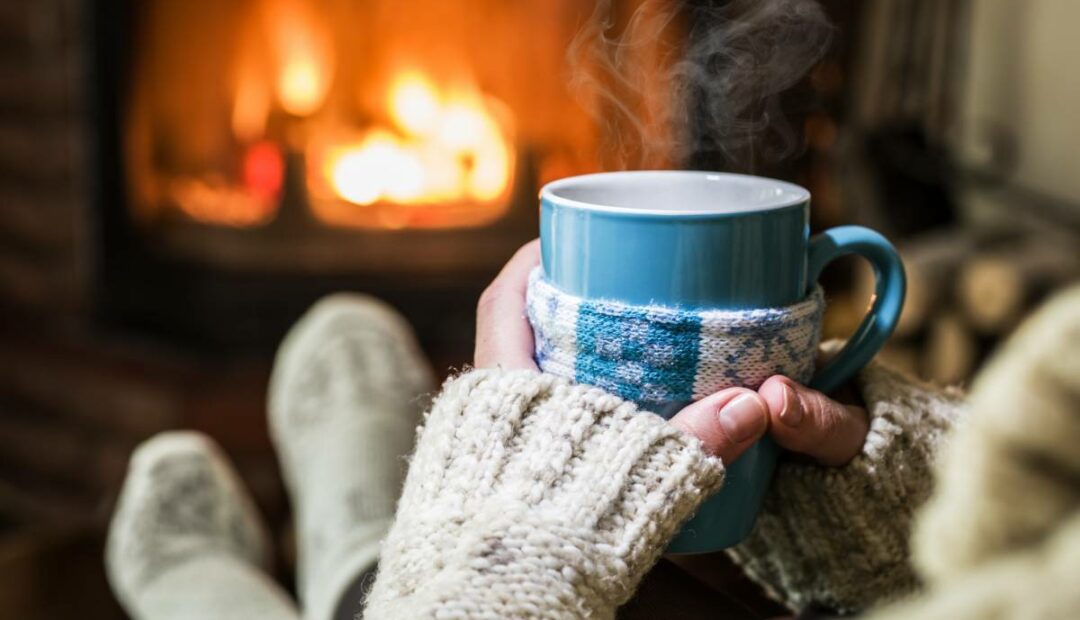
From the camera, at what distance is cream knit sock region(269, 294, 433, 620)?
0.87 m

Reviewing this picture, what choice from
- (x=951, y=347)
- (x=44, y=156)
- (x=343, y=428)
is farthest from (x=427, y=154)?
(x=951, y=347)

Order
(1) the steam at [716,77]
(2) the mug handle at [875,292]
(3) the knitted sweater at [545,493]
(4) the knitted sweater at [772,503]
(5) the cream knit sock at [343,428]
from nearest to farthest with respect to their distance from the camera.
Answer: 1. (4) the knitted sweater at [772,503]
2. (3) the knitted sweater at [545,493]
3. (2) the mug handle at [875,292]
4. (1) the steam at [716,77]
5. (5) the cream knit sock at [343,428]

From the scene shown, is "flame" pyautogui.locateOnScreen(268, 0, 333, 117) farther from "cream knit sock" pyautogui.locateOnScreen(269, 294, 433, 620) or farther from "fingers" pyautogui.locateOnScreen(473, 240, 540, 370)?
"fingers" pyautogui.locateOnScreen(473, 240, 540, 370)

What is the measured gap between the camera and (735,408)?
46 cm

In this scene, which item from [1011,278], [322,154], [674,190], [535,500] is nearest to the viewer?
[535,500]

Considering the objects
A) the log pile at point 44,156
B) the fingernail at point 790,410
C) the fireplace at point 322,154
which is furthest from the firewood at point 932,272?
the log pile at point 44,156

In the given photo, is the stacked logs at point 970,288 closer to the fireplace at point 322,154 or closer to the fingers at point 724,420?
the fireplace at point 322,154

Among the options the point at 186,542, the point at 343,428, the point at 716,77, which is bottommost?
the point at 186,542

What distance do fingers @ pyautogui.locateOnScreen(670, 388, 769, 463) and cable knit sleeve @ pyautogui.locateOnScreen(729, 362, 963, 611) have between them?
0.09m

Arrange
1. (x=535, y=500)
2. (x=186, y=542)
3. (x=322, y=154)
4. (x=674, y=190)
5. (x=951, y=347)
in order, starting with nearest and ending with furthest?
(x=535, y=500) → (x=674, y=190) → (x=186, y=542) → (x=951, y=347) → (x=322, y=154)

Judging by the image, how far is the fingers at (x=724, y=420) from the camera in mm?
456

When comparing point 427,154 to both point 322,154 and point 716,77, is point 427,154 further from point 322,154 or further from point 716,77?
point 716,77

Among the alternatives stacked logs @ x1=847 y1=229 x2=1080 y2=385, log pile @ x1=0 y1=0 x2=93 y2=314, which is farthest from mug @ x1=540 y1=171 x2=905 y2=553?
log pile @ x1=0 y1=0 x2=93 y2=314

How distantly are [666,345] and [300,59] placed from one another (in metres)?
1.31
